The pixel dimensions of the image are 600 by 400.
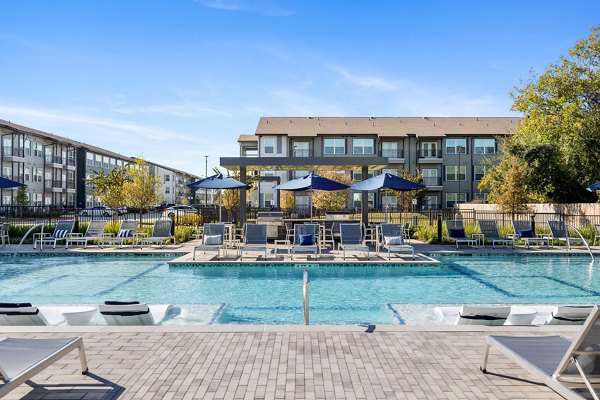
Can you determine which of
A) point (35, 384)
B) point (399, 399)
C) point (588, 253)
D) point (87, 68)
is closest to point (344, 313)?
point (399, 399)

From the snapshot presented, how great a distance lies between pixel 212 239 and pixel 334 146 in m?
32.9

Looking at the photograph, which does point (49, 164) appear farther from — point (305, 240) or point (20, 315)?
point (20, 315)

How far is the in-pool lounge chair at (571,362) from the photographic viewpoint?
3164 millimetres

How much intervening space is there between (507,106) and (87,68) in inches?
845

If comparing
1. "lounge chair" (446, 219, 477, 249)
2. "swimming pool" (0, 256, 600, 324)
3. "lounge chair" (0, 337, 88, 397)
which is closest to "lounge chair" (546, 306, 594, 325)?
"swimming pool" (0, 256, 600, 324)

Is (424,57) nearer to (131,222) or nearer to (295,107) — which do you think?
(131,222)

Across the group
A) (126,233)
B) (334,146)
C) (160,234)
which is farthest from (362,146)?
(126,233)

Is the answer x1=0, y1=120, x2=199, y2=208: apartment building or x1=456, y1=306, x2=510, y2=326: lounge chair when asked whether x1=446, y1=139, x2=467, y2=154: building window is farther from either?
x1=456, y1=306, x2=510, y2=326: lounge chair

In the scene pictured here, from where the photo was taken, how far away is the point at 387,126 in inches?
1869

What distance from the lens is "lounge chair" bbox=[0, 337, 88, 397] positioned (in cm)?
322

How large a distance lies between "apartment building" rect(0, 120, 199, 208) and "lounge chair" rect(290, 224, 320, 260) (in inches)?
1288

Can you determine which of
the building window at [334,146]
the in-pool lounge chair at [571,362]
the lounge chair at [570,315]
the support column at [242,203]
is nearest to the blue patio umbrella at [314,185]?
the support column at [242,203]

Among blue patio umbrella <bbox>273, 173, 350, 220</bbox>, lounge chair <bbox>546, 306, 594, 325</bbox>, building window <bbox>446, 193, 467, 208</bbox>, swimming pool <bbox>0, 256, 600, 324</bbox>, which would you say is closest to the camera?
lounge chair <bbox>546, 306, 594, 325</bbox>

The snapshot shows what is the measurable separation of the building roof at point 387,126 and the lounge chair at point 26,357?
41456 mm
